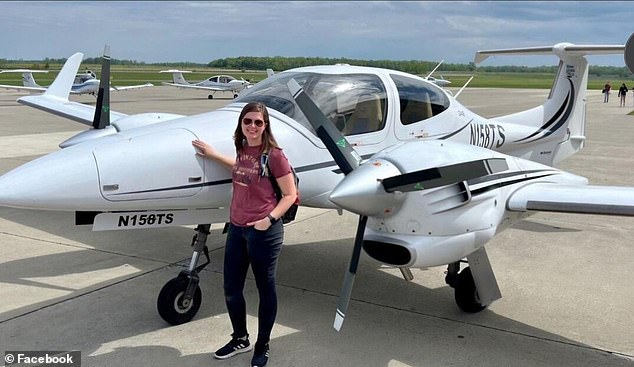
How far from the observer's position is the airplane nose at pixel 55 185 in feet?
13.9

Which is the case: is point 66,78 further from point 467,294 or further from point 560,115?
point 467,294

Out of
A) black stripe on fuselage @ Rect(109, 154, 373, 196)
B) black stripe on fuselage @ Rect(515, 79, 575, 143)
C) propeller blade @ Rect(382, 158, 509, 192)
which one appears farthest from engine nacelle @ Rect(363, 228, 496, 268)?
black stripe on fuselage @ Rect(515, 79, 575, 143)

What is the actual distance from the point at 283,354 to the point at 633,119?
31651 millimetres

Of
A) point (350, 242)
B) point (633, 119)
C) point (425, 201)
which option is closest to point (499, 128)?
point (350, 242)

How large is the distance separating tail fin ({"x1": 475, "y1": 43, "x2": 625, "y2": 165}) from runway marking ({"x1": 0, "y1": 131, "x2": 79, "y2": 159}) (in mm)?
12027

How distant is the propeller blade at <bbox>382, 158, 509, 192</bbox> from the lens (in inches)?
165

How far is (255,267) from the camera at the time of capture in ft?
13.2

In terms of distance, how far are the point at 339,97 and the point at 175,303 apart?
8.19ft

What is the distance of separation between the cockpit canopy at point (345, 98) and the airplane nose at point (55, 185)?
1.87m

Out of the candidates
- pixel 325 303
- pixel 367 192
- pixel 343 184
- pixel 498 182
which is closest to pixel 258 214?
pixel 343 184

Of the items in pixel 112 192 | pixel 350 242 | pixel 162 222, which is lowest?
pixel 350 242

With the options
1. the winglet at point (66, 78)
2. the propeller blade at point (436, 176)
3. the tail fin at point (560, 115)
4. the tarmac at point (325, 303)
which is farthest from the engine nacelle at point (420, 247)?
the winglet at point (66, 78)

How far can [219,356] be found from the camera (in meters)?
4.34

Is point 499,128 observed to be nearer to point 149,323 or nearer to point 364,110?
point 364,110
